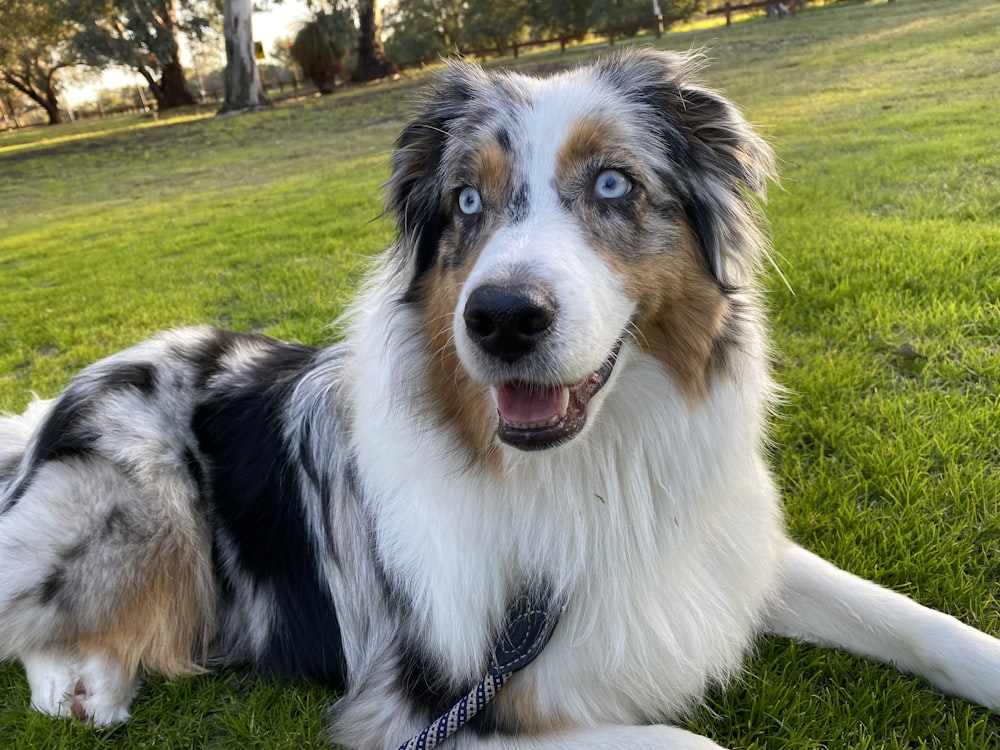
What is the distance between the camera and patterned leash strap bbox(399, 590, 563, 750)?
253 cm

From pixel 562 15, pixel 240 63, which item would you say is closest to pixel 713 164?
pixel 240 63

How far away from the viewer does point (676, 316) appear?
264 cm

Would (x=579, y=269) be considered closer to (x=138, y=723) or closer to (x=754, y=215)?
(x=754, y=215)

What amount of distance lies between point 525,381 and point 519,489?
469 mm

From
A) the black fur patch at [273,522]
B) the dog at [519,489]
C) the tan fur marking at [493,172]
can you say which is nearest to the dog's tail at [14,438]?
the dog at [519,489]

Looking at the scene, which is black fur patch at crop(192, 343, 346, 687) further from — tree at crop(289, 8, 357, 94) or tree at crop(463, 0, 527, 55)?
tree at crop(463, 0, 527, 55)

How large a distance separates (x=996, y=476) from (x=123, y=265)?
11261 millimetres

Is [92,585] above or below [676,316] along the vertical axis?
below

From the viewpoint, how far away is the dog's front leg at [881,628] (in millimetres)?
2680

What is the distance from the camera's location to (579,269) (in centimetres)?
234

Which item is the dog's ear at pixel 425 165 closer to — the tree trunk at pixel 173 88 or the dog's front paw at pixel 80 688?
the dog's front paw at pixel 80 688

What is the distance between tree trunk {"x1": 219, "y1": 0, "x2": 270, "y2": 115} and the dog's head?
3314cm

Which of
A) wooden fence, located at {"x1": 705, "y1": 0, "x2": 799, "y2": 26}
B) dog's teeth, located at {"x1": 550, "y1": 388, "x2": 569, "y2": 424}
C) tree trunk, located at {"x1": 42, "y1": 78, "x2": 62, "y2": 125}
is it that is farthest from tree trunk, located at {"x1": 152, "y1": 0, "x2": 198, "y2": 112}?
dog's teeth, located at {"x1": 550, "y1": 388, "x2": 569, "y2": 424}

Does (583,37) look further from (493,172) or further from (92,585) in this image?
(92,585)
